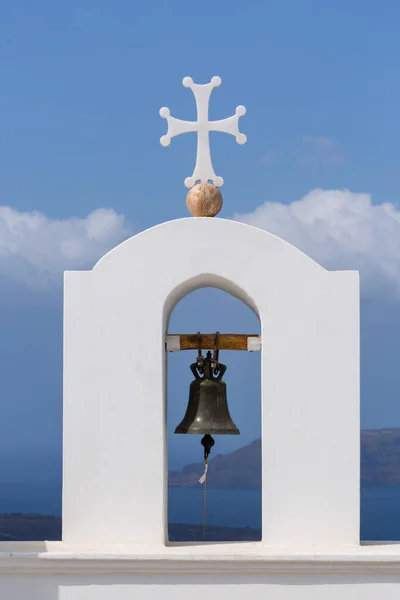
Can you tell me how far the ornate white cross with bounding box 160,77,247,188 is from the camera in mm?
5625

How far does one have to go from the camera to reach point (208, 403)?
575cm

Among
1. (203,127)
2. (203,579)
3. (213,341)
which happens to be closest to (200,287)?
(213,341)

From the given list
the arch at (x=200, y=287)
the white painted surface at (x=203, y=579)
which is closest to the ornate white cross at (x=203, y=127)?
the arch at (x=200, y=287)

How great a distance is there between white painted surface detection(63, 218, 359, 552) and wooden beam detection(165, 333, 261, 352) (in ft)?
0.53

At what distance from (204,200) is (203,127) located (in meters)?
0.44

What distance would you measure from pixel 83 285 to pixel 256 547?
63.9 inches

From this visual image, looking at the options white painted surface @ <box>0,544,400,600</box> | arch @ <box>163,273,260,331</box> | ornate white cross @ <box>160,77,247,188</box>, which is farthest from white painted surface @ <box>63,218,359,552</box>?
ornate white cross @ <box>160,77,247,188</box>

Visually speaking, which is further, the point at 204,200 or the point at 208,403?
the point at 208,403

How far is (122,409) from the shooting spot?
5.35m

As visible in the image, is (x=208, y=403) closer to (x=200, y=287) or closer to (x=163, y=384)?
(x=163, y=384)

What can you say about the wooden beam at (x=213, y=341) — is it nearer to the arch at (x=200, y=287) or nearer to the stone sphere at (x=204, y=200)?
the arch at (x=200, y=287)

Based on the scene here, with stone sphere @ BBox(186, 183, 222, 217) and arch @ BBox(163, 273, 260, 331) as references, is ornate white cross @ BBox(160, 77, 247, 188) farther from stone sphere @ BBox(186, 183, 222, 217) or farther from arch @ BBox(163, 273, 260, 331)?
arch @ BBox(163, 273, 260, 331)

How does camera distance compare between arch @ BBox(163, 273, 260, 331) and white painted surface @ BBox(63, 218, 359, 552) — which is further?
arch @ BBox(163, 273, 260, 331)

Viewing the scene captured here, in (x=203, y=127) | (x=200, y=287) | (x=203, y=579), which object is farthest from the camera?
(x=200, y=287)
